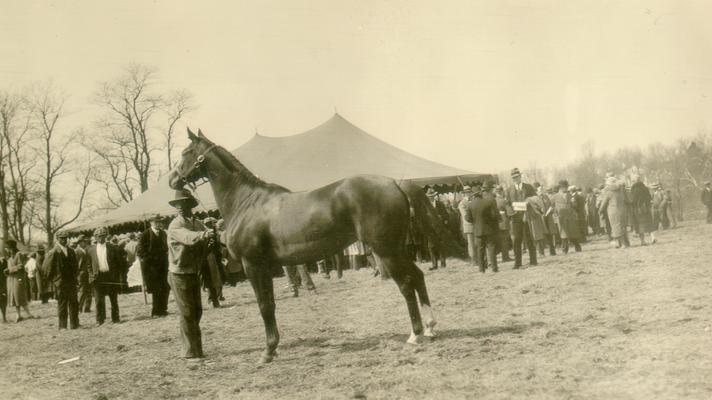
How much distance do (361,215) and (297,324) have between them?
339 centimetres

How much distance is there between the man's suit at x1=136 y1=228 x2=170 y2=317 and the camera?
13.5 metres

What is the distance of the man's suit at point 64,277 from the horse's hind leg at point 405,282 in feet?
28.1

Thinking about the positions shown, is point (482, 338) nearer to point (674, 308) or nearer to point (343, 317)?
point (674, 308)

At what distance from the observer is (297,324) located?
9766mm

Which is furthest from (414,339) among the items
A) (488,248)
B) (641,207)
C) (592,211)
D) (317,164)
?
(592,211)

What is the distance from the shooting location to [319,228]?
23.4 ft

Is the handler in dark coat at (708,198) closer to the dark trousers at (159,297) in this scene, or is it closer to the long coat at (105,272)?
the dark trousers at (159,297)

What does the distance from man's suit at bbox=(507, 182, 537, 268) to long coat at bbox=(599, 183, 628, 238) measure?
230 cm

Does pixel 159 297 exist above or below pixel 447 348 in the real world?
above

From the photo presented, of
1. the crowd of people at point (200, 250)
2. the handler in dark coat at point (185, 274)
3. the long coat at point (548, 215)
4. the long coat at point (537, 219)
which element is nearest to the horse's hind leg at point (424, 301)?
the crowd of people at point (200, 250)

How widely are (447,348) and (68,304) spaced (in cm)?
956

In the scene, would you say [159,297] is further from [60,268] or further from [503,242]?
[503,242]

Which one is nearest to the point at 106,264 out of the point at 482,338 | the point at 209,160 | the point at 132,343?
the point at 132,343

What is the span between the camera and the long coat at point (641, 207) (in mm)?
17047
